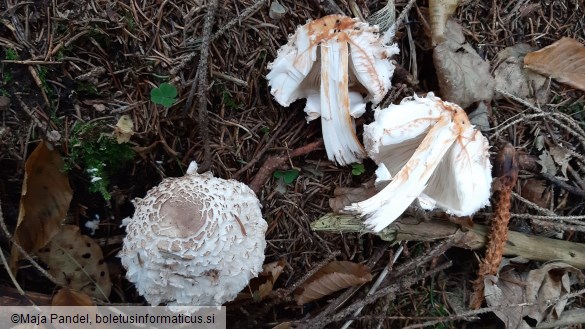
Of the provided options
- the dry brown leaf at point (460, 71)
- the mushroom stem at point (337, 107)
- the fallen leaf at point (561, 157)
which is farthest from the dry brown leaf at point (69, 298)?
the fallen leaf at point (561, 157)

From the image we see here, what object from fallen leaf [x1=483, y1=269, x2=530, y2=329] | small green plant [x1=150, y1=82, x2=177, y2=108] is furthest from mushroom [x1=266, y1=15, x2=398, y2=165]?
fallen leaf [x1=483, y1=269, x2=530, y2=329]

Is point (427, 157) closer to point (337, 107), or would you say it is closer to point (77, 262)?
point (337, 107)

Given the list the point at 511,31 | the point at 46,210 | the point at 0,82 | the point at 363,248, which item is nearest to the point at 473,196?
the point at 363,248

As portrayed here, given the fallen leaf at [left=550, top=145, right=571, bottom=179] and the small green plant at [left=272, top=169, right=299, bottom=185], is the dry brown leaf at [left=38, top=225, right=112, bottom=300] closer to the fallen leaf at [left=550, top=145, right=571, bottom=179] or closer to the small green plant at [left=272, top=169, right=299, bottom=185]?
the small green plant at [left=272, top=169, right=299, bottom=185]

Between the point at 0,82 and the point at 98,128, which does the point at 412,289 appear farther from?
the point at 0,82

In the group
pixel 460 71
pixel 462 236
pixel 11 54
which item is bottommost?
pixel 462 236

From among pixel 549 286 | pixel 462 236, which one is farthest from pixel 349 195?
pixel 549 286

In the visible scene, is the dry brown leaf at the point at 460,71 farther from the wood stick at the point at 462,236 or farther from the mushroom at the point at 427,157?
the wood stick at the point at 462,236
